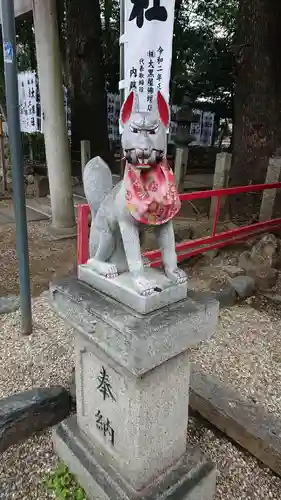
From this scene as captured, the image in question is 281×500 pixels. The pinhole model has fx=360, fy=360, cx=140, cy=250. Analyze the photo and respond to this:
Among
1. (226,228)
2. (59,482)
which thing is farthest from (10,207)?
(59,482)

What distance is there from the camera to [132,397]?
1.51 metres

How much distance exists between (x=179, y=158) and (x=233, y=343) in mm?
3570

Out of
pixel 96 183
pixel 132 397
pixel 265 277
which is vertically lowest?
pixel 265 277

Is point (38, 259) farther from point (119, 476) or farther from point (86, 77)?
point (86, 77)

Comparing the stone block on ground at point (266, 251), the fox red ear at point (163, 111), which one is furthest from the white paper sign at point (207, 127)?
the fox red ear at point (163, 111)

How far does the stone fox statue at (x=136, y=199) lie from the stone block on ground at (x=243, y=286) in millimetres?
2488

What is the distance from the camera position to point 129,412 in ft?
5.08

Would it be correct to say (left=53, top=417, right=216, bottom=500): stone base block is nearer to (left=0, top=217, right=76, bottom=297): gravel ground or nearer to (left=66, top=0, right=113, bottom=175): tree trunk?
(left=0, top=217, right=76, bottom=297): gravel ground

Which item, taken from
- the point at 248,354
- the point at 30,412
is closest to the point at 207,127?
the point at 248,354

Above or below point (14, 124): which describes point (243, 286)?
below

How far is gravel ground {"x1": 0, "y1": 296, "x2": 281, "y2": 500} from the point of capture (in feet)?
6.27

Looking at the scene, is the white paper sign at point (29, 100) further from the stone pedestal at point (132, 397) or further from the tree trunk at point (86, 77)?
the stone pedestal at point (132, 397)

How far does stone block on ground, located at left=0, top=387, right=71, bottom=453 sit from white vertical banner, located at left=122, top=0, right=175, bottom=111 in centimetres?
229

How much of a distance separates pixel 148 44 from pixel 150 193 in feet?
8.31
